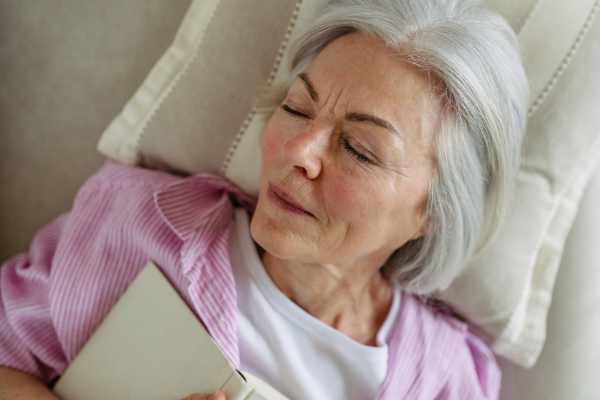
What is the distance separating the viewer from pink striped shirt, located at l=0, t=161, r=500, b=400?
45.0 inches

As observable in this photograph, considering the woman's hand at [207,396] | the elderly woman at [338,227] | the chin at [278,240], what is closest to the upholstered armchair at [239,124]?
the elderly woman at [338,227]

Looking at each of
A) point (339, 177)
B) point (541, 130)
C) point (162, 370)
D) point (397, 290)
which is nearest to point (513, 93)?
point (541, 130)

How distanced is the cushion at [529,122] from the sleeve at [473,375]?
91 mm

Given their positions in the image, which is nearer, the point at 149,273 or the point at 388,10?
the point at 388,10

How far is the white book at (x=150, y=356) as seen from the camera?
1.01m

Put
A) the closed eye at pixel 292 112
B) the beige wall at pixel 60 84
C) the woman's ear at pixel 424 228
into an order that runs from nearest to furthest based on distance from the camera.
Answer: the closed eye at pixel 292 112, the woman's ear at pixel 424 228, the beige wall at pixel 60 84

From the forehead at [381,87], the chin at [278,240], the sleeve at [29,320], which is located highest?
the forehead at [381,87]

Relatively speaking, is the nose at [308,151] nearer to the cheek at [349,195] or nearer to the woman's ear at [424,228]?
the cheek at [349,195]

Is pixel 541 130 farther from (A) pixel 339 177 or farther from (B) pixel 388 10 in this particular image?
(A) pixel 339 177

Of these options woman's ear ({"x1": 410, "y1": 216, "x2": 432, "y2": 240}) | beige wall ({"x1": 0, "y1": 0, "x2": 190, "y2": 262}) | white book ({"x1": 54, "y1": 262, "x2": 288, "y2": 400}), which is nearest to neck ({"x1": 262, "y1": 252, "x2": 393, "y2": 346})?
woman's ear ({"x1": 410, "y1": 216, "x2": 432, "y2": 240})

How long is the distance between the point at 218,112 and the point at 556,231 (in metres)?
1.10

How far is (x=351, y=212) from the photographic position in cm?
94

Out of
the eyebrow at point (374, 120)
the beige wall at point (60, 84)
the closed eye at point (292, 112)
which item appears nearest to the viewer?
the eyebrow at point (374, 120)

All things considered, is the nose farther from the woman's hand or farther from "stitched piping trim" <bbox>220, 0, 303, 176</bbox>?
the woman's hand
